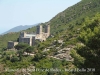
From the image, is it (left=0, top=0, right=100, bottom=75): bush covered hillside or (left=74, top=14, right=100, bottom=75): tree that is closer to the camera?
(left=74, top=14, right=100, bottom=75): tree

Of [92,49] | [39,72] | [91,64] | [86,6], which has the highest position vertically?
[86,6]

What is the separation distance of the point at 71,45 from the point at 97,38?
40.3m

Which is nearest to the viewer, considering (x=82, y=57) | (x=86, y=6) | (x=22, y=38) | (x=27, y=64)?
(x=82, y=57)

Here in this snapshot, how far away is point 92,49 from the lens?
19.4 meters

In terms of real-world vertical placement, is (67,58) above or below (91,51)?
below

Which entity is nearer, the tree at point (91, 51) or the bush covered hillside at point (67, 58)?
the tree at point (91, 51)

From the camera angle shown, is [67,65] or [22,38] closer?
[67,65]

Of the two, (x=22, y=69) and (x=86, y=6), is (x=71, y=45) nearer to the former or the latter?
(x=22, y=69)

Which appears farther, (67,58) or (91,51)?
(67,58)

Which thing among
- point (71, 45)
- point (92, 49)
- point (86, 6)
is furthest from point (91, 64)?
point (86, 6)

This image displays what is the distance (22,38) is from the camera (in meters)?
95.1

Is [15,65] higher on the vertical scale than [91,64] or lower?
lower

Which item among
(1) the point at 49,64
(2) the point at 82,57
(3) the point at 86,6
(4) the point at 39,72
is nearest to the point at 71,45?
(1) the point at 49,64

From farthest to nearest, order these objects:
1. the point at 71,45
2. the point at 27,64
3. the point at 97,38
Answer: the point at 71,45 → the point at 27,64 → the point at 97,38
